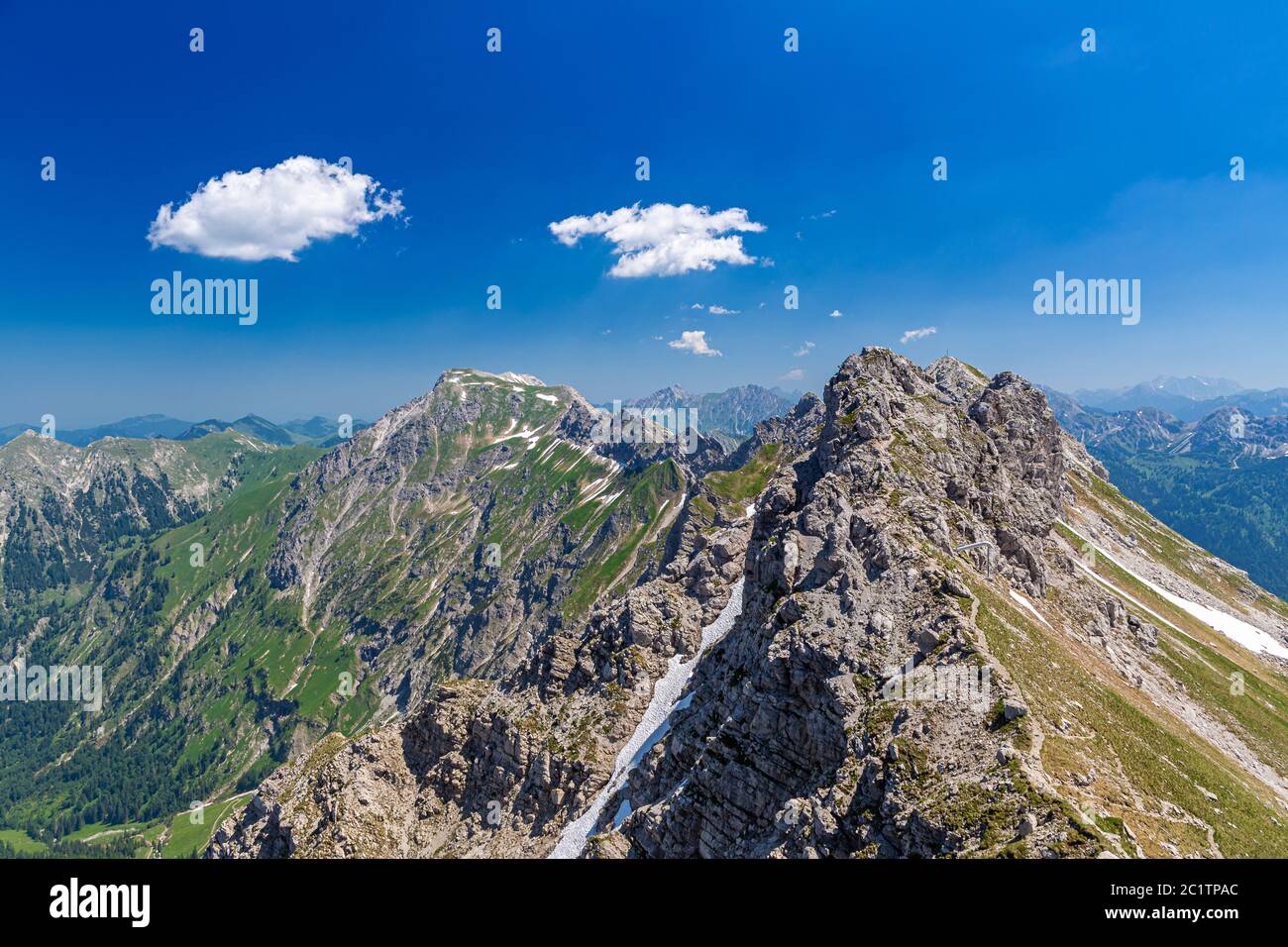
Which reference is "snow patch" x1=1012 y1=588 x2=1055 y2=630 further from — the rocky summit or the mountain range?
the mountain range

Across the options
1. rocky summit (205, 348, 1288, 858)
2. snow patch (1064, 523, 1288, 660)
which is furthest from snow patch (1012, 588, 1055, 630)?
snow patch (1064, 523, 1288, 660)

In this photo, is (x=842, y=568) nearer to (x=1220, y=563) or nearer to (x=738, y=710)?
(x=738, y=710)

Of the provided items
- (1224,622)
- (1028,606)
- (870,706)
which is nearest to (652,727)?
(870,706)

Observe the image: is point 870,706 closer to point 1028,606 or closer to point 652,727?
point 1028,606

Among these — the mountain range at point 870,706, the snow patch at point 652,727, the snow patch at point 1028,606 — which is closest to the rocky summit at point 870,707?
the mountain range at point 870,706

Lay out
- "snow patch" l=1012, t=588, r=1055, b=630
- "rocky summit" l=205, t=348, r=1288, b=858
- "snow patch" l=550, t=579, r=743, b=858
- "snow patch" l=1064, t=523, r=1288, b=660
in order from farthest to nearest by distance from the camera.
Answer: "snow patch" l=1064, t=523, r=1288, b=660, "snow patch" l=550, t=579, r=743, b=858, "snow patch" l=1012, t=588, r=1055, b=630, "rocky summit" l=205, t=348, r=1288, b=858

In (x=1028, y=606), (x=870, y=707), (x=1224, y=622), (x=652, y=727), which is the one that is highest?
(x=1028, y=606)

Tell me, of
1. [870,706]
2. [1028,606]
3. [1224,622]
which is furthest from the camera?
[1224,622]
